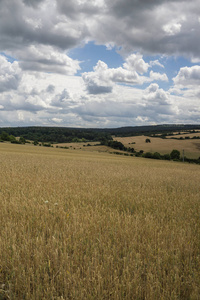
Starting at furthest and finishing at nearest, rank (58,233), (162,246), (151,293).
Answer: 1. (58,233)
2. (162,246)
3. (151,293)

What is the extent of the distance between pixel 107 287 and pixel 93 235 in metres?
1.38

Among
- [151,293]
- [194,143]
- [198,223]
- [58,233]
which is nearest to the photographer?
[151,293]

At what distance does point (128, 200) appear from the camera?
23.6ft

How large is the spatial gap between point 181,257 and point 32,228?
3.05 meters

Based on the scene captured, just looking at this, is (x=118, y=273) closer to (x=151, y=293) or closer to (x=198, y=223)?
(x=151, y=293)

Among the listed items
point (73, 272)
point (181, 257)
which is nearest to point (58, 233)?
point (73, 272)

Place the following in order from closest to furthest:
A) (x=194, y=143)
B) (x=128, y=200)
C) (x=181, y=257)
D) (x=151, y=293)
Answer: (x=151, y=293) < (x=181, y=257) < (x=128, y=200) < (x=194, y=143)

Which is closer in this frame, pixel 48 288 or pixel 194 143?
pixel 48 288

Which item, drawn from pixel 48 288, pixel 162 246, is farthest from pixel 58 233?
pixel 162 246

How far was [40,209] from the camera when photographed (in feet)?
18.5

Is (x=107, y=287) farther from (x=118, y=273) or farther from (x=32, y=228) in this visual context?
(x=32, y=228)

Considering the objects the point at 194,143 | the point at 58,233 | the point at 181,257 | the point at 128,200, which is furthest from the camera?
the point at 194,143

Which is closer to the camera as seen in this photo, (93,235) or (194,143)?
(93,235)

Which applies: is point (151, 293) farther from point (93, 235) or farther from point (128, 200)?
point (128, 200)
